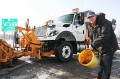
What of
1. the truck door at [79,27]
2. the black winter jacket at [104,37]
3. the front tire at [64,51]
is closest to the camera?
the black winter jacket at [104,37]

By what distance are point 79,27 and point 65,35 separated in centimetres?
118

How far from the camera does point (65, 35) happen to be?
394 inches

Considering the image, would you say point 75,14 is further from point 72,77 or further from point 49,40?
point 72,77

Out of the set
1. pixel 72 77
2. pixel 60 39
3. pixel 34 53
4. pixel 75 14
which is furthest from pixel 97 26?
pixel 75 14

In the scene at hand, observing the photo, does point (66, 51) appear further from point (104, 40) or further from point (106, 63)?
point (104, 40)

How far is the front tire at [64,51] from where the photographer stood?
31.0 ft

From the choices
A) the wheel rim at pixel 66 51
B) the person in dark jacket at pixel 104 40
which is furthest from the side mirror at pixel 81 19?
the person in dark jacket at pixel 104 40

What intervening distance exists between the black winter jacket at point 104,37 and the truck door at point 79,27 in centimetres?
564

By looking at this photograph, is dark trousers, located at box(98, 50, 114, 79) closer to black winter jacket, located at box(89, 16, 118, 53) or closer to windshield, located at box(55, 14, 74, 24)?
black winter jacket, located at box(89, 16, 118, 53)

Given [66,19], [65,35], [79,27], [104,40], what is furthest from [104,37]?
[66,19]

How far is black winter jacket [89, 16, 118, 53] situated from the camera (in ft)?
15.5

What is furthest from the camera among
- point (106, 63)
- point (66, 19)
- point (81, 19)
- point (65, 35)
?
point (66, 19)

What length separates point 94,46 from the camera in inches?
192

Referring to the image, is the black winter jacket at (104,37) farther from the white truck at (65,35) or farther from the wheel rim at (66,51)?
the wheel rim at (66,51)
